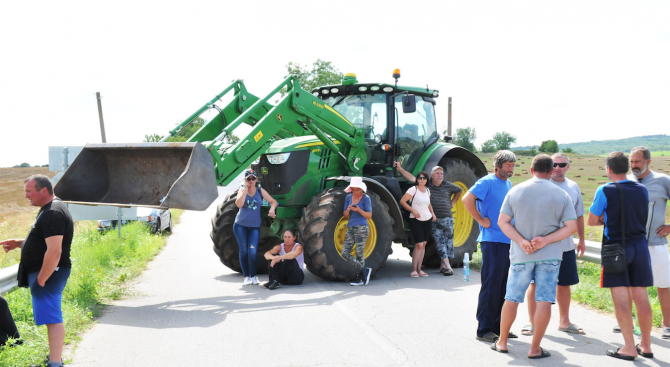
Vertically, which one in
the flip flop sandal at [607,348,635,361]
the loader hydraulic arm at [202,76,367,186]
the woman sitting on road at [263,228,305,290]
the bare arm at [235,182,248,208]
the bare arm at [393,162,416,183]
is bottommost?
the flip flop sandal at [607,348,635,361]

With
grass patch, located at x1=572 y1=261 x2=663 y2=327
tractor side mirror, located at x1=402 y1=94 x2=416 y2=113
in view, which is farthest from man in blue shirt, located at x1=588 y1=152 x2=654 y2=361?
tractor side mirror, located at x1=402 y1=94 x2=416 y2=113

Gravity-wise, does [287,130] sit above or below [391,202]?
above

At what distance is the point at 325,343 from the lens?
5.45m

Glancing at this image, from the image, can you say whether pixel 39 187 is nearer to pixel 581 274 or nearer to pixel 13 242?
pixel 13 242

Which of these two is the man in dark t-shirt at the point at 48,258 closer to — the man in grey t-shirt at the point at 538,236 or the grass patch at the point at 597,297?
the man in grey t-shirt at the point at 538,236

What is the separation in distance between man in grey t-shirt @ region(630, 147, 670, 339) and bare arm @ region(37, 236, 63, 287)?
529cm

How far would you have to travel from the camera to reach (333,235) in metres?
8.52

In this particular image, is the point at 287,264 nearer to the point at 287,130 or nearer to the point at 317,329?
the point at 287,130

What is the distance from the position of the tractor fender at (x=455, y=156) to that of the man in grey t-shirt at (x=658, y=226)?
4782 millimetres

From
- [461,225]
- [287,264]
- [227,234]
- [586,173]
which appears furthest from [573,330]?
[586,173]

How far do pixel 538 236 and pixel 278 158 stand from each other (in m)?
5.27

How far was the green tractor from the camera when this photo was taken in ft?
26.9

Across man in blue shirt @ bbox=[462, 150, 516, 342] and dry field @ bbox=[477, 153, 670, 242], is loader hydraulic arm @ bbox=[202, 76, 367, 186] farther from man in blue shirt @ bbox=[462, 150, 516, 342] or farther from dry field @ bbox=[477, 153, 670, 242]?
dry field @ bbox=[477, 153, 670, 242]

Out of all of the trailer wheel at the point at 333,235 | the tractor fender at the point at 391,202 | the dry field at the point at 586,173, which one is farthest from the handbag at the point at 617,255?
the dry field at the point at 586,173
